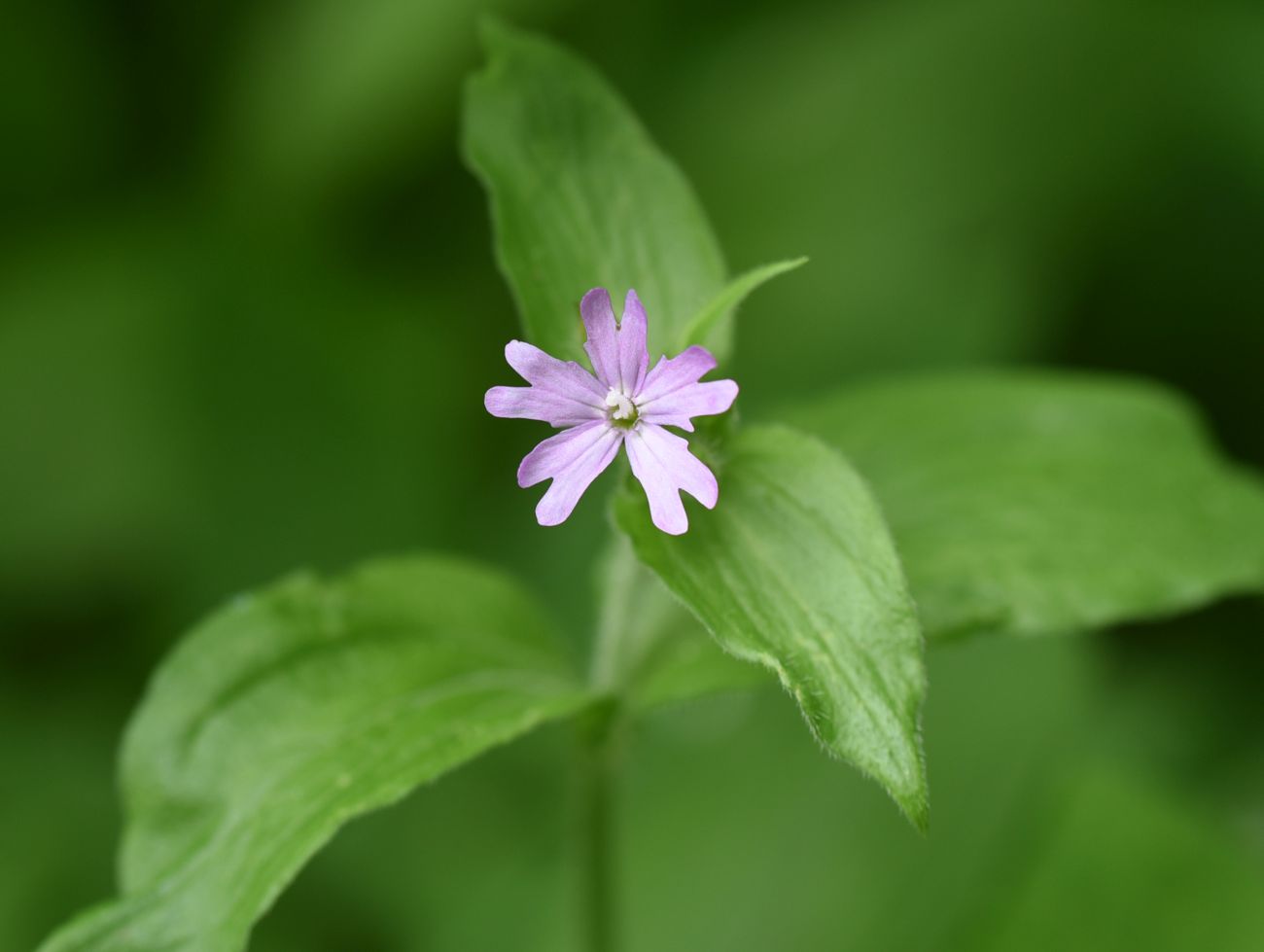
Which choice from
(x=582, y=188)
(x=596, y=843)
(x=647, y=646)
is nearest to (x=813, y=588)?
(x=647, y=646)

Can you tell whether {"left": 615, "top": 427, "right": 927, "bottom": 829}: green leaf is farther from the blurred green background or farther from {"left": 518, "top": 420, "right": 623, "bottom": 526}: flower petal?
the blurred green background

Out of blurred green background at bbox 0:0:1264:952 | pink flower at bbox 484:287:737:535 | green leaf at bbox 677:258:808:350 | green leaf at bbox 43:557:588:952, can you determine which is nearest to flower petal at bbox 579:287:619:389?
pink flower at bbox 484:287:737:535

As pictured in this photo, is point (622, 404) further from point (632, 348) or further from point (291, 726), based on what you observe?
point (291, 726)

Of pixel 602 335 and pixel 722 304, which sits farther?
pixel 722 304

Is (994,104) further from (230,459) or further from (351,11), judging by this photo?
(230,459)

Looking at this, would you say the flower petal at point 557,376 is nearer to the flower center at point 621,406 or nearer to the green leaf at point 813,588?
the flower center at point 621,406

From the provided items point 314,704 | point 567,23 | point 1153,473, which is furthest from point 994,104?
point 314,704
